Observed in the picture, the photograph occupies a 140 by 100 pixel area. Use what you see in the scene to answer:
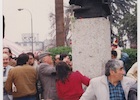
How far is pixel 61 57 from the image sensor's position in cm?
632

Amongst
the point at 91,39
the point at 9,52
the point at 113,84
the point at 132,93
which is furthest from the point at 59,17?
the point at 132,93

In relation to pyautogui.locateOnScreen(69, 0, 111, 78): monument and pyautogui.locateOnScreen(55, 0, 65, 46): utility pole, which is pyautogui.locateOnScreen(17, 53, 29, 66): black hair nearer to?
pyautogui.locateOnScreen(69, 0, 111, 78): monument

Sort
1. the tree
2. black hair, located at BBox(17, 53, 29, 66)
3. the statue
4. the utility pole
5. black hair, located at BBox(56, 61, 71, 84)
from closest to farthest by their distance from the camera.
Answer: black hair, located at BBox(56, 61, 71, 84), the statue, black hair, located at BBox(17, 53, 29, 66), the utility pole, the tree

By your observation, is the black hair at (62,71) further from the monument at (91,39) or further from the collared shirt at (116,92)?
the collared shirt at (116,92)

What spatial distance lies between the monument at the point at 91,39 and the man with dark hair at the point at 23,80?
2.01 feet

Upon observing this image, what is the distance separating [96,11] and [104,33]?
35 cm

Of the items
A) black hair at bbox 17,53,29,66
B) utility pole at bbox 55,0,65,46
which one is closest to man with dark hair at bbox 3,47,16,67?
black hair at bbox 17,53,29,66

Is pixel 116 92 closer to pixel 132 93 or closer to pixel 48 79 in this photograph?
pixel 132 93

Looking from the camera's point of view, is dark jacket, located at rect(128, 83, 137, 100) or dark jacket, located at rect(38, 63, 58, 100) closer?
dark jacket, located at rect(128, 83, 137, 100)

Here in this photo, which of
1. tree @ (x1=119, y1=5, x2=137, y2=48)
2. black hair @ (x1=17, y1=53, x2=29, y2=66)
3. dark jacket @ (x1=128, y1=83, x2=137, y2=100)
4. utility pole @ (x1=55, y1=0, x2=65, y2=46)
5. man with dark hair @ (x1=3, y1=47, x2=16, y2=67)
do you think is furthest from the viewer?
tree @ (x1=119, y1=5, x2=137, y2=48)

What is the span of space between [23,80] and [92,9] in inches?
52.0

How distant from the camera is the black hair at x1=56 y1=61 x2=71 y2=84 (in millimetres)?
5094

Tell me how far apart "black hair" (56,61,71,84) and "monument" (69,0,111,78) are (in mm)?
216

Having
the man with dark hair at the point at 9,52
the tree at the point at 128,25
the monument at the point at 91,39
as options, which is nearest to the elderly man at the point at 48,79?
the monument at the point at 91,39
